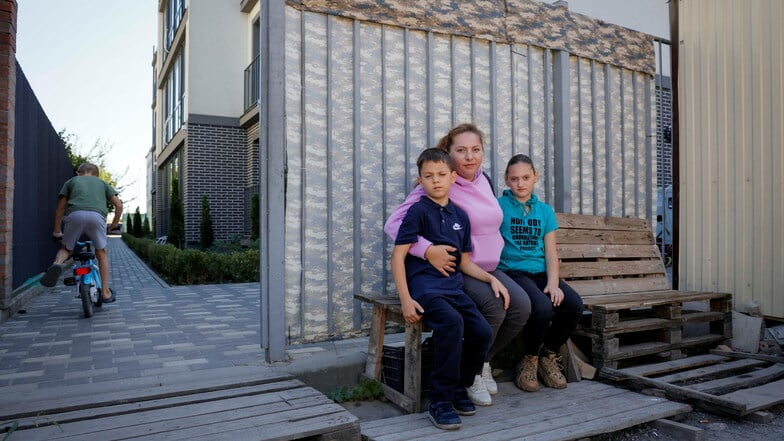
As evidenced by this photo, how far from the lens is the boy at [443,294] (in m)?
2.77

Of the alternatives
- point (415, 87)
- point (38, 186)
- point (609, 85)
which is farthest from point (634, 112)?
point (38, 186)

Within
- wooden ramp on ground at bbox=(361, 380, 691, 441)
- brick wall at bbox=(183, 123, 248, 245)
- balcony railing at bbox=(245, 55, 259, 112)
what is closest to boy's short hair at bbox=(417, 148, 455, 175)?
wooden ramp on ground at bbox=(361, 380, 691, 441)

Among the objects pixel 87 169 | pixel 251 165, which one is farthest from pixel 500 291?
pixel 251 165

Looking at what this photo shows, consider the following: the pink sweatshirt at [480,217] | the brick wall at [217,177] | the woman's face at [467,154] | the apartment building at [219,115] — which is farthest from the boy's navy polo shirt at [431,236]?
the brick wall at [217,177]

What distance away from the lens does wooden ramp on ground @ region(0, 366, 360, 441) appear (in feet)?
7.79

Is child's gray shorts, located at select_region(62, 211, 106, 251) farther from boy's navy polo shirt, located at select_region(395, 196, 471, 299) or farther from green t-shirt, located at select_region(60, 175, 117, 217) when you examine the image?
boy's navy polo shirt, located at select_region(395, 196, 471, 299)

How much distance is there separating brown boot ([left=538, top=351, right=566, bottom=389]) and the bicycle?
14.0ft

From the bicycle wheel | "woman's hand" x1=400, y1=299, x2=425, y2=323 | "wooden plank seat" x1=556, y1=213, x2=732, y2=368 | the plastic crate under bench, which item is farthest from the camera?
the bicycle wheel

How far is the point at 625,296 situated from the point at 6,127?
18.3ft

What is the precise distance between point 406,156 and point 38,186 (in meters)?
5.97

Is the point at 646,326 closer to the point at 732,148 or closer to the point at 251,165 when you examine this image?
the point at 732,148

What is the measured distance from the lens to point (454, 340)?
9.09 feet

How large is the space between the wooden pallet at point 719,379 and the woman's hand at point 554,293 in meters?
0.61

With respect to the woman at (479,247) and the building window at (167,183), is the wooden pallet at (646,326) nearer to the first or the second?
the woman at (479,247)
